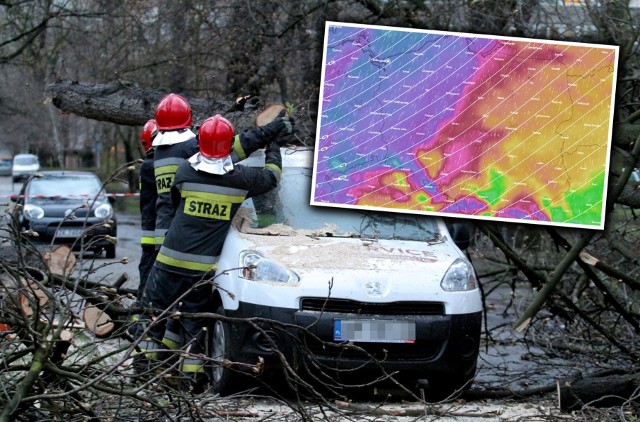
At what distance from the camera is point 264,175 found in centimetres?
729

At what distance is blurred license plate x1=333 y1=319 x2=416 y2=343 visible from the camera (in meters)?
6.76

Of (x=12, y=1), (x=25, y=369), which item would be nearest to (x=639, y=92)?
(x=25, y=369)

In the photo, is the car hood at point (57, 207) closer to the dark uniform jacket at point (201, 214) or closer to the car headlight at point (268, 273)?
the dark uniform jacket at point (201, 214)

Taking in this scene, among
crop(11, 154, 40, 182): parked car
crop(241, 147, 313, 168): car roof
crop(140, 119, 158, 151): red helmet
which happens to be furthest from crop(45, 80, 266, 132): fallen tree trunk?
crop(11, 154, 40, 182): parked car

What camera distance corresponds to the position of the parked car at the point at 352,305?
6.79m

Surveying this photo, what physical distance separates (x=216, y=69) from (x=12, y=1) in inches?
191

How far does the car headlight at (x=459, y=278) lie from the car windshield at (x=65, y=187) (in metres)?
14.3

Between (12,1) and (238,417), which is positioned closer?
(238,417)

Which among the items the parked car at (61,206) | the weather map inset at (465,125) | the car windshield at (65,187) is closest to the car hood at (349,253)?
the weather map inset at (465,125)

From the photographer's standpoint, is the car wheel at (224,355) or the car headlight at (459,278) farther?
the car headlight at (459,278)

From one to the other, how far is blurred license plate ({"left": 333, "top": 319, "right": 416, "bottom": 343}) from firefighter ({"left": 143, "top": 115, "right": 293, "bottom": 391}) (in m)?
0.96

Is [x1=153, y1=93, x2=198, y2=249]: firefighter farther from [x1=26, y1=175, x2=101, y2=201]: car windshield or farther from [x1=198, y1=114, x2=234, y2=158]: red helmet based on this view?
[x1=26, y1=175, x2=101, y2=201]: car windshield

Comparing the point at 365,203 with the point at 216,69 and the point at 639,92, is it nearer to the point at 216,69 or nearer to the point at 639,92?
the point at 639,92

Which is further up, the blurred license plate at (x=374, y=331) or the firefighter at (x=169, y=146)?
the firefighter at (x=169, y=146)
